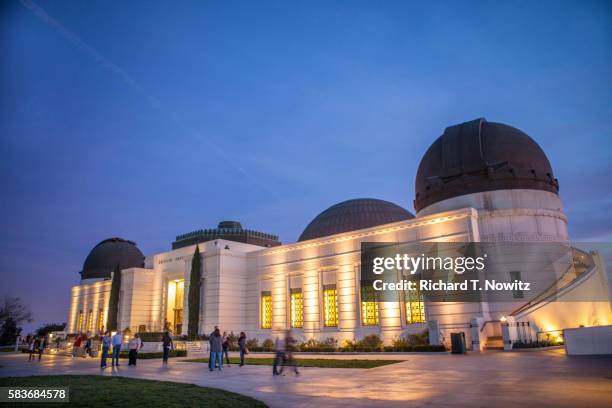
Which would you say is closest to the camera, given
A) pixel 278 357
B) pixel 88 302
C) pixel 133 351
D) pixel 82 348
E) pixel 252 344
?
pixel 278 357

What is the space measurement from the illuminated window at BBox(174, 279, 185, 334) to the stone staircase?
27.1m

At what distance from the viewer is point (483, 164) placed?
2889 centimetres

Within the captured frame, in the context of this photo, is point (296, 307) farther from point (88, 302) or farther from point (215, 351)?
point (88, 302)

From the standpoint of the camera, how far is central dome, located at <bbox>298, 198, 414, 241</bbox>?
1590 inches

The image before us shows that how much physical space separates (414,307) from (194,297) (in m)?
18.9

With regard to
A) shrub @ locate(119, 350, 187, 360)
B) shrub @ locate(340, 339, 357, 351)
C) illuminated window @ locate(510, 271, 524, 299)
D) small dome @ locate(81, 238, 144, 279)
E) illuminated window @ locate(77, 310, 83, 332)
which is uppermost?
small dome @ locate(81, 238, 144, 279)

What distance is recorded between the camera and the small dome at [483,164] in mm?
28530

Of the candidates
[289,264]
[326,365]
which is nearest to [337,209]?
[289,264]

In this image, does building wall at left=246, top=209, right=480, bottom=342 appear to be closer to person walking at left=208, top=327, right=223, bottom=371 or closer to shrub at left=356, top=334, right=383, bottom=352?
shrub at left=356, top=334, right=383, bottom=352

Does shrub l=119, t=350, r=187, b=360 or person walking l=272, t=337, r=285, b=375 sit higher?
person walking l=272, t=337, r=285, b=375

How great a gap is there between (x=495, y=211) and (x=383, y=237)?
7.46 metres

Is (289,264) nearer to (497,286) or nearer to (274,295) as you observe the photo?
(274,295)

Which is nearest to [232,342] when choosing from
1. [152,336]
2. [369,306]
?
[152,336]

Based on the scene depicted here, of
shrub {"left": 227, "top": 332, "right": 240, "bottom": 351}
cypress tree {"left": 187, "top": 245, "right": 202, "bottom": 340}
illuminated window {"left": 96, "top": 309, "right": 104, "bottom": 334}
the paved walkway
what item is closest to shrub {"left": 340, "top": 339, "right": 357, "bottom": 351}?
shrub {"left": 227, "top": 332, "right": 240, "bottom": 351}
